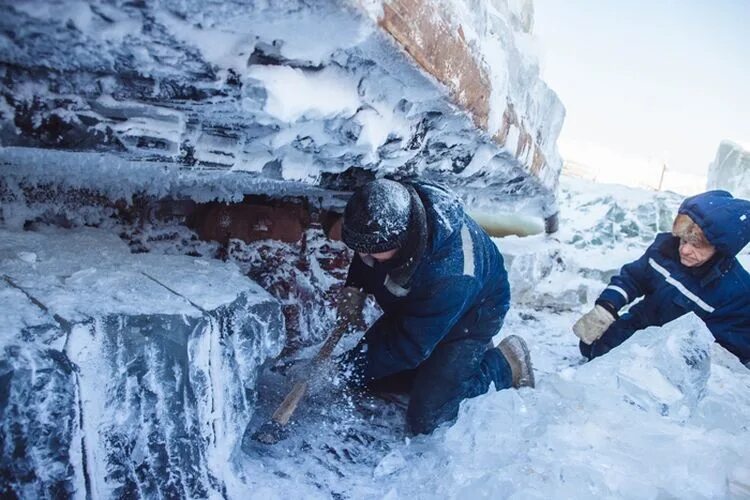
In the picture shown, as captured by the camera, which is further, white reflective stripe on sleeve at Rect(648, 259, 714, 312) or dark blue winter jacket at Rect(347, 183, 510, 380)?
white reflective stripe on sleeve at Rect(648, 259, 714, 312)

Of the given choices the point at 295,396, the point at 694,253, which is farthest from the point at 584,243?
the point at 295,396

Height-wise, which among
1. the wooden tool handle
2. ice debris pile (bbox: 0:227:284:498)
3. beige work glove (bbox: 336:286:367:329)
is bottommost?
the wooden tool handle

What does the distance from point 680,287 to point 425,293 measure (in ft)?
5.96

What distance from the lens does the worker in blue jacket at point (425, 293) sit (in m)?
1.45

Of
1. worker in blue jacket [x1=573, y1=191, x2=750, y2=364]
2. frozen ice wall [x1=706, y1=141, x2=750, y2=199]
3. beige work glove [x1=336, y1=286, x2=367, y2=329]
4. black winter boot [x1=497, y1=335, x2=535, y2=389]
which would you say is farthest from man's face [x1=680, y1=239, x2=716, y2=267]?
frozen ice wall [x1=706, y1=141, x2=750, y2=199]

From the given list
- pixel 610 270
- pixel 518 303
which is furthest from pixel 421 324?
pixel 610 270

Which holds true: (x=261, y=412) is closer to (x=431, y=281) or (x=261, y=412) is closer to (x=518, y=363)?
(x=431, y=281)

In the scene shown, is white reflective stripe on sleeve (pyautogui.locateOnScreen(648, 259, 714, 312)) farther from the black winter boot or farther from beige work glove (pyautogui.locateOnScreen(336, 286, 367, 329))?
beige work glove (pyautogui.locateOnScreen(336, 286, 367, 329))

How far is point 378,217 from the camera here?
55.3 inches

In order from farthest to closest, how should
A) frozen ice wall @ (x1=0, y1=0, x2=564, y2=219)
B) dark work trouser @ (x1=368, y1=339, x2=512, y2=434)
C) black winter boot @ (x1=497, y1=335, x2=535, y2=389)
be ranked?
1. black winter boot @ (x1=497, y1=335, x2=535, y2=389)
2. dark work trouser @ (x1=368, y1=339, x2=512, y2=434)
3. frozen ice wall @ (x1=0, y1=0, x2=564, y2=219)

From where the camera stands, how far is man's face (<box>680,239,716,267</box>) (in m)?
2.34

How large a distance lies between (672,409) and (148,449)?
5.78ft

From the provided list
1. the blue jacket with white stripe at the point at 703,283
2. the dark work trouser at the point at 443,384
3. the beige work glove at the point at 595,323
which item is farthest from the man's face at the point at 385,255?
the blue jacket with white stripe at the point at 703,283

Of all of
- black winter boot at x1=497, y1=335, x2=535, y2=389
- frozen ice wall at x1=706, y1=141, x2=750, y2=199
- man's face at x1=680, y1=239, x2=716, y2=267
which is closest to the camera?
black winter boot at x1=497, y1=335, x2=535, y2=389
